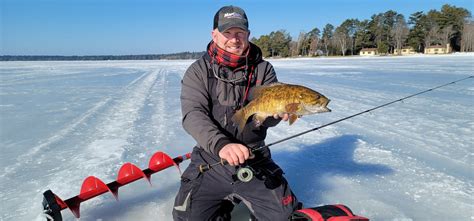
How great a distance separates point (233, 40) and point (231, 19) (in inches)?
6.2

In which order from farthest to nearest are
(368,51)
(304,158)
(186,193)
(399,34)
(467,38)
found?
(368,51) → (399,34) → (467,38) → (304,158) → (186,193)

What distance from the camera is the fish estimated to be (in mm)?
2314

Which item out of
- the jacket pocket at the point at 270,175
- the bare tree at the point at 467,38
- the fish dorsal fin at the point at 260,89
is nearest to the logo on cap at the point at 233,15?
the fish dorsal fin at the point at 260,89

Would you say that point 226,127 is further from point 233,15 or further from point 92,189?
point 92,189

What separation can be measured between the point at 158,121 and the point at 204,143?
3984mm

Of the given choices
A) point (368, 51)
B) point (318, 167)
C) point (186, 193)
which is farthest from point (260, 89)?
point (368, 51)

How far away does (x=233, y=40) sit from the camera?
2.55 meters

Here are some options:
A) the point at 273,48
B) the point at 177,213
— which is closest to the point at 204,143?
Result: the point at 177,213

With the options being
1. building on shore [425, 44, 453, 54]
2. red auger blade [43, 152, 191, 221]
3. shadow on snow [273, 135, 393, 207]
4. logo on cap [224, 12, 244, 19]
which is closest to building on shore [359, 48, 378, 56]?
building on shore [425, 44, 453, 54]

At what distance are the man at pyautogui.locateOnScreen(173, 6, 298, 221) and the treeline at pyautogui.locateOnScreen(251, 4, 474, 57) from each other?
7132 centimetres

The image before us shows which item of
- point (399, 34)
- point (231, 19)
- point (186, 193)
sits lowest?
point (186, 193)

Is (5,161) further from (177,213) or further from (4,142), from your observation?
(177,213)

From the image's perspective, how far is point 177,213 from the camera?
97.5 inches

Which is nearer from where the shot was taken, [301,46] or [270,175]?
[270,175]
